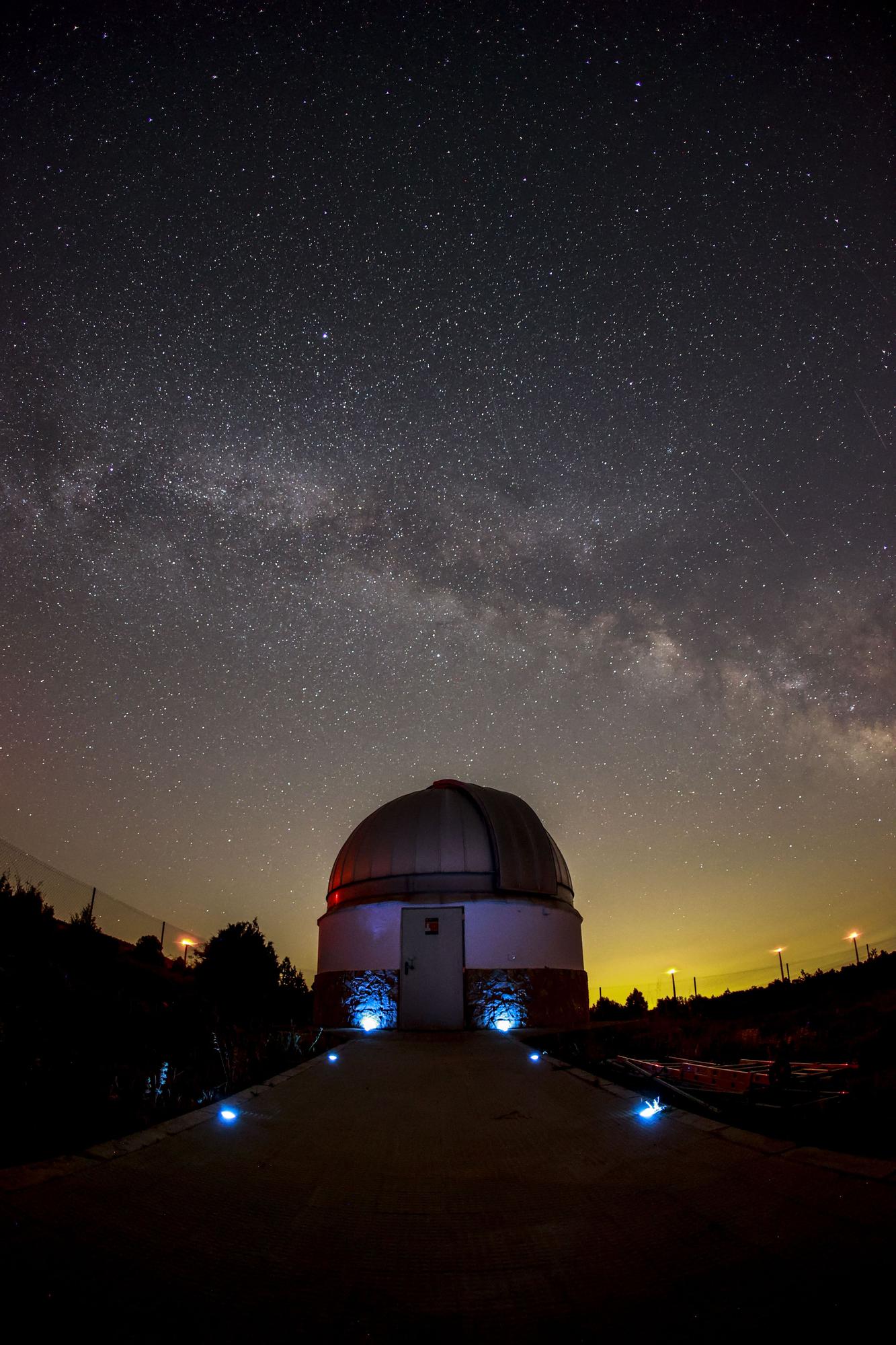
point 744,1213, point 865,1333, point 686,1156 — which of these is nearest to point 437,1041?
point 686,1156

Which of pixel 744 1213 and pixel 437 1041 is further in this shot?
pixel 437 1041

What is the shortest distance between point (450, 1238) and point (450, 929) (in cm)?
1177

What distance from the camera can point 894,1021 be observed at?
392 inches

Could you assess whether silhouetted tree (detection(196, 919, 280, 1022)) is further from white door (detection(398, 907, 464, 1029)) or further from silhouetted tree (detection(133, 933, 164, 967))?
white door (detection(398, 907, 464, 1029))

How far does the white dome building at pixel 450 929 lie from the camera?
13586 millimetres

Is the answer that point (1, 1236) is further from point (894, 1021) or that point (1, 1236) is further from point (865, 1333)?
point (894, 1021)

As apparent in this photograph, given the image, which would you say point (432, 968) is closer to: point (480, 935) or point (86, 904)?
point (480, 935)

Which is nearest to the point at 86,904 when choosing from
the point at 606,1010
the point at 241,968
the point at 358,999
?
the point at 241,968

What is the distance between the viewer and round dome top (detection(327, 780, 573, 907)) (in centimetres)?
1477

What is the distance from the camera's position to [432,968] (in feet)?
44.9

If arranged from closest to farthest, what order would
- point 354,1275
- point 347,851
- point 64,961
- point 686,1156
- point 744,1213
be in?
point 354,1275 → point 744,1213 → point 686,1156 → point 64,961 → point 347,851

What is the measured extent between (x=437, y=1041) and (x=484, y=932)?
2797 mm

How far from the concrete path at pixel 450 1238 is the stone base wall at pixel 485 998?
389 inches

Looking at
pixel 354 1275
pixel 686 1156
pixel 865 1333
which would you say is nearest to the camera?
pixel 865 1333
